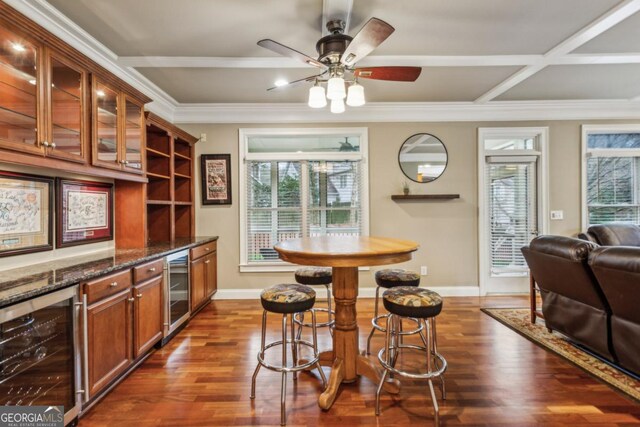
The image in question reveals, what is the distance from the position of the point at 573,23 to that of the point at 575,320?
2324 mm

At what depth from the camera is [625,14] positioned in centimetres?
221

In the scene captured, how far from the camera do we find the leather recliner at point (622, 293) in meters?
1.93

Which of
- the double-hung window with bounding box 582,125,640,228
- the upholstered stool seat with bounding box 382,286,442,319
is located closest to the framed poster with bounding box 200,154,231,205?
the upholstered stool seat with bounding box 382,286,442,319

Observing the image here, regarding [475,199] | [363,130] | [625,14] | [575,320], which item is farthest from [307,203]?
[625,14]

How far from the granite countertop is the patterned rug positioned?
3.38m

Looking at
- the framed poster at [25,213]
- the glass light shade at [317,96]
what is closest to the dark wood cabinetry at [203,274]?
the framed poster at [25,213]

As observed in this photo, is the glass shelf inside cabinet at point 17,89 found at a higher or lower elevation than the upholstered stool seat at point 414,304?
higher

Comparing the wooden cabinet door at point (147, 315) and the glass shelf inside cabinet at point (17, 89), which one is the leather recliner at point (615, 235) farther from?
the glass shelf inside cabinet at point (17, 89)

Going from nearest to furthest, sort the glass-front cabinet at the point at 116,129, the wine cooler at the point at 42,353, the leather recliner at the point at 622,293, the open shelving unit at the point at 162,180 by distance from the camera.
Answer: the wine cooler at the point at 42,353 < the leather recliner at the point at 622,293 < the glass-front cabinet at the point at 116,129 < the open shelving unit at the point at 162,180

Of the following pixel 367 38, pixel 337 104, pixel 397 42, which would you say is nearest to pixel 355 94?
pixel 337 104

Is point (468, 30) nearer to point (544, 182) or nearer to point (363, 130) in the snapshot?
point (363, 130)

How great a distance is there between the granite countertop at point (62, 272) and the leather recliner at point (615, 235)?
440 cm

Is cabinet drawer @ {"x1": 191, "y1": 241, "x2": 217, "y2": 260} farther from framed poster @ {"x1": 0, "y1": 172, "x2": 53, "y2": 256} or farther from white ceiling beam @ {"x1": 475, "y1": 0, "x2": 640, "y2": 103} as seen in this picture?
white ceiling beam @ {"x1": 475, "y1": 0, "x2": 640, "y2": 103}

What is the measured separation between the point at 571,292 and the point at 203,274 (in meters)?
3.58
